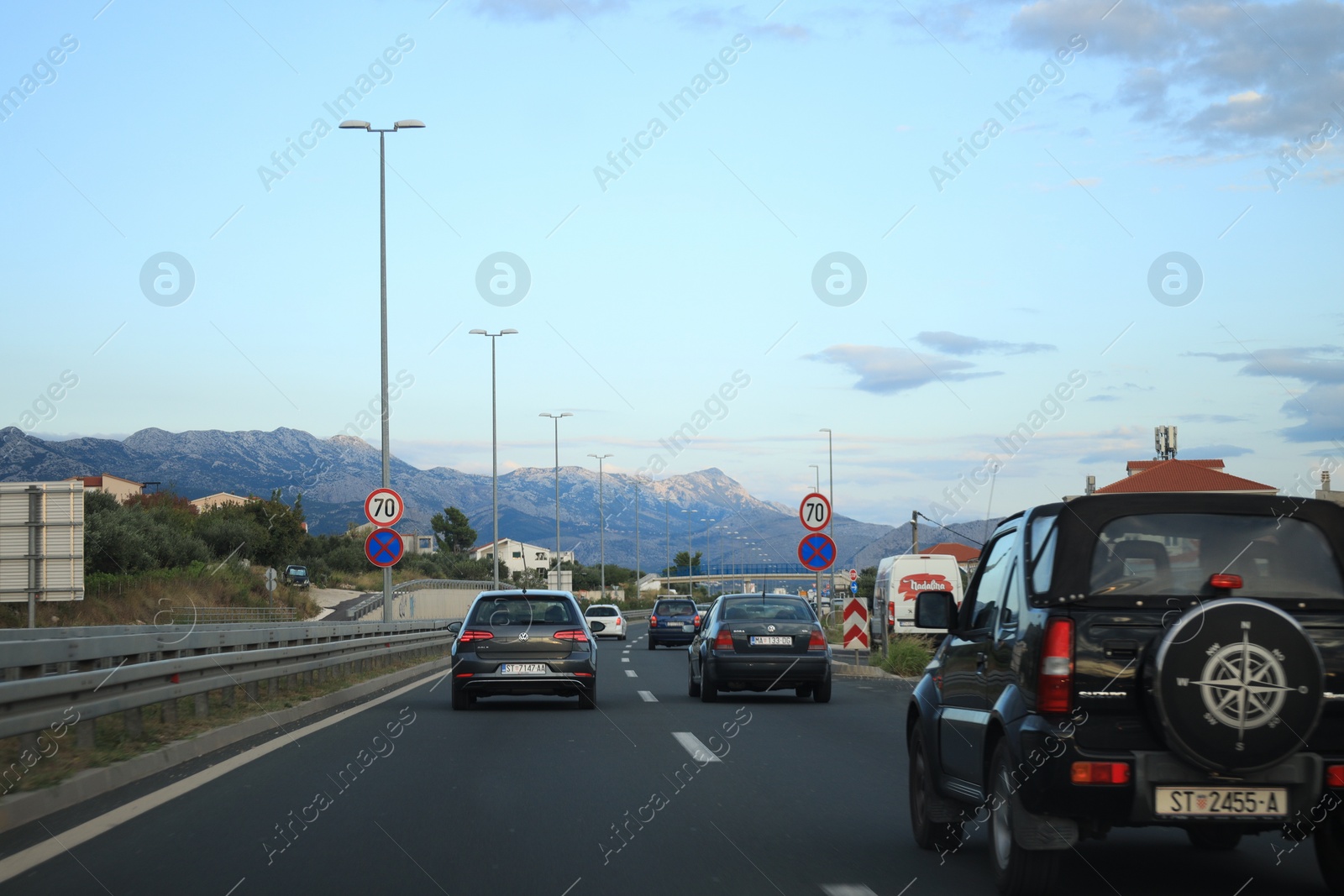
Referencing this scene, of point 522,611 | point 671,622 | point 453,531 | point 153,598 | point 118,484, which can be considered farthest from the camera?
point 453,531

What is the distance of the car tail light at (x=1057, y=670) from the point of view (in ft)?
17.3

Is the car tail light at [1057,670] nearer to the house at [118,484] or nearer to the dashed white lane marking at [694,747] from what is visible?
the dashed white lane marking at [694,747]

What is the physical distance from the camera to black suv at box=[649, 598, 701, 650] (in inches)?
1608

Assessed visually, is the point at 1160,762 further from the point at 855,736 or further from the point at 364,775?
the point at 855,736

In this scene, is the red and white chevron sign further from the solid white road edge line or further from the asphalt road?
the solid white road edge line

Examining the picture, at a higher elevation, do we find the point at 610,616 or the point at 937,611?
the point at 937,611

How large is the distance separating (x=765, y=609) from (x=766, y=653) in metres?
0.96

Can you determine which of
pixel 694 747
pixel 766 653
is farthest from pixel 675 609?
pixel 694 747

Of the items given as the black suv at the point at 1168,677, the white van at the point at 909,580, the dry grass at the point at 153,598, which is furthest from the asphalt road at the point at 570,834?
the dry grass at the point at 153,598

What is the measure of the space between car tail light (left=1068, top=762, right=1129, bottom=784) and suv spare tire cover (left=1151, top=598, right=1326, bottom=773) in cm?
25

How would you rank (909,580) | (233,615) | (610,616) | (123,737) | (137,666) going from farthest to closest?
(610,616) → (233,615) → (909,580) → (123,737) → (137,666)

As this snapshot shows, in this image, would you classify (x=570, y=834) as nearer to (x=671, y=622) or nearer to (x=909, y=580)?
(x=909, y=580)

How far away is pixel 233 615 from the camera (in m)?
42.9

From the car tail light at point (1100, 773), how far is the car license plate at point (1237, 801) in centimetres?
22
